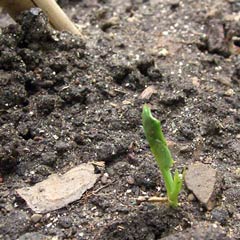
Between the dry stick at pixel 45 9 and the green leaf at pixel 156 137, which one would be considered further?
the dry stick at pixel 45 9

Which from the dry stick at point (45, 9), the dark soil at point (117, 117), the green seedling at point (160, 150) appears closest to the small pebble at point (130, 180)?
the dark soil at point (117, 117)

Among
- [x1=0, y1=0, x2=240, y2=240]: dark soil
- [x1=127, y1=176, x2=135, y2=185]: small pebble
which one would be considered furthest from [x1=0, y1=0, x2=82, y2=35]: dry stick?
[x1=127, y1=176, x2=135, y2=185]: small pebble

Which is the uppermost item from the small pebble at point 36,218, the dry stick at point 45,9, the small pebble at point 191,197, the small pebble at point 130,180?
the dry stick at point 45,9

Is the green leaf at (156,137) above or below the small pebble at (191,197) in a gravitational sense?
above

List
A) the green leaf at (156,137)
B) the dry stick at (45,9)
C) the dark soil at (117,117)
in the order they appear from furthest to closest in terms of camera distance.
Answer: the dry stick at (45,9) → the dark soil at (117,117) → the green leaf at (156,137)

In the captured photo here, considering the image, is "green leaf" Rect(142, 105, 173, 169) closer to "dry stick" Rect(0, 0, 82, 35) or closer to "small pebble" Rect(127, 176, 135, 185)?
"small pebble" Rect(127, 176, 135, 185)

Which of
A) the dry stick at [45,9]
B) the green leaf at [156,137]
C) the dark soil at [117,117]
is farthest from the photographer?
the dry stick at [45,9]

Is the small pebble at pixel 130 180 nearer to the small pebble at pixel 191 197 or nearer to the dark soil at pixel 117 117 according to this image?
the dark soil at pixel 117 117

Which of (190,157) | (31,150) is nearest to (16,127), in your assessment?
(31,150)
